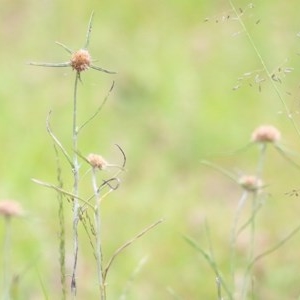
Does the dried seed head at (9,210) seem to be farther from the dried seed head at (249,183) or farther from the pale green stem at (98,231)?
the pale green stem at (98,231)

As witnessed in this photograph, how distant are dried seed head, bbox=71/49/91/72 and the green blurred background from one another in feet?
6.69

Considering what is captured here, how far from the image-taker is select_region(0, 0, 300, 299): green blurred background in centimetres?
392

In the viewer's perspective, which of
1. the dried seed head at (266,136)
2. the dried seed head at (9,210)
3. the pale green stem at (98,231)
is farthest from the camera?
the dried seed head at (9,210)

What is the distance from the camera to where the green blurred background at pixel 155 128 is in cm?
392

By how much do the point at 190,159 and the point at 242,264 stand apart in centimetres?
105

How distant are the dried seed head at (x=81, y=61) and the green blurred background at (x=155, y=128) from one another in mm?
2039

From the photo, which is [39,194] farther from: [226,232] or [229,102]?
[229,102]

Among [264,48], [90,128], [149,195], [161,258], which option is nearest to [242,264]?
[161,258]

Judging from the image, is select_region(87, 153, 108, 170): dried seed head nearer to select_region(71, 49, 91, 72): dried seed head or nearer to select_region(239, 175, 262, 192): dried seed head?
select_region(71, 49, 91, 72): dried seed head

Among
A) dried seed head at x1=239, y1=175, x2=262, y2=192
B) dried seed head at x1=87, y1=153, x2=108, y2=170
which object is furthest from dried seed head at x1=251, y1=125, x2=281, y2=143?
dried seed head at x1=87, y1=153, x2=108, y2=170

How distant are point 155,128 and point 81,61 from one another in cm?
357

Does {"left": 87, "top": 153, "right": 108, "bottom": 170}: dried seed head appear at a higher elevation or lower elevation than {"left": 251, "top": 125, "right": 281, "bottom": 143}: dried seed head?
lower

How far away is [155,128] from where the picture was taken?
4.99 metres

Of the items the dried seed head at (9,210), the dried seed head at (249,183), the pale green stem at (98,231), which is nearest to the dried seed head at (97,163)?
the pale green stem at (98,231)
